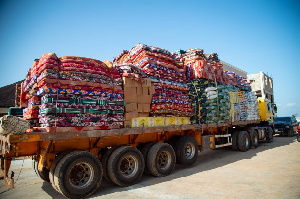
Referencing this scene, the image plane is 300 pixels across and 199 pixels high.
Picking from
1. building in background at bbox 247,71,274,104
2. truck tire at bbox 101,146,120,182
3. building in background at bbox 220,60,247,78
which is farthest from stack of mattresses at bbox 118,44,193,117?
building in background at bbox 247,71,274,104

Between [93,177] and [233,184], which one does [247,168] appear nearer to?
[233,184]

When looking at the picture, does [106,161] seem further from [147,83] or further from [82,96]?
[147,83]

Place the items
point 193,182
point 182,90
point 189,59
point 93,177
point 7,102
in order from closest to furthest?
point 93,177 < point 193,182 < point 182,90 < point 189,59 < point 7,102

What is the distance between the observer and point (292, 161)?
7.91 metres

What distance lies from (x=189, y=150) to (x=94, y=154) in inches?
156

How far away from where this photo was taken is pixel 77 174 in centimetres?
480

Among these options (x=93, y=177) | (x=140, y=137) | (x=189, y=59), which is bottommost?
(x=93, y=177)

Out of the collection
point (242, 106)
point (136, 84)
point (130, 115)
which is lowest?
point (130, 115)

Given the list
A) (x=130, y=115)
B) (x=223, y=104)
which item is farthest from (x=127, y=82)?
(x=223, y=104)

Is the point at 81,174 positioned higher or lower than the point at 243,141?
higher

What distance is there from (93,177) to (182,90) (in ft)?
15.1

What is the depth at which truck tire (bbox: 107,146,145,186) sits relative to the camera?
209 inches

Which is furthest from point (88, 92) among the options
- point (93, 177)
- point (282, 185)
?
point (282, 185)

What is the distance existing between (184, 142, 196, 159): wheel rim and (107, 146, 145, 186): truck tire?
2487mm
